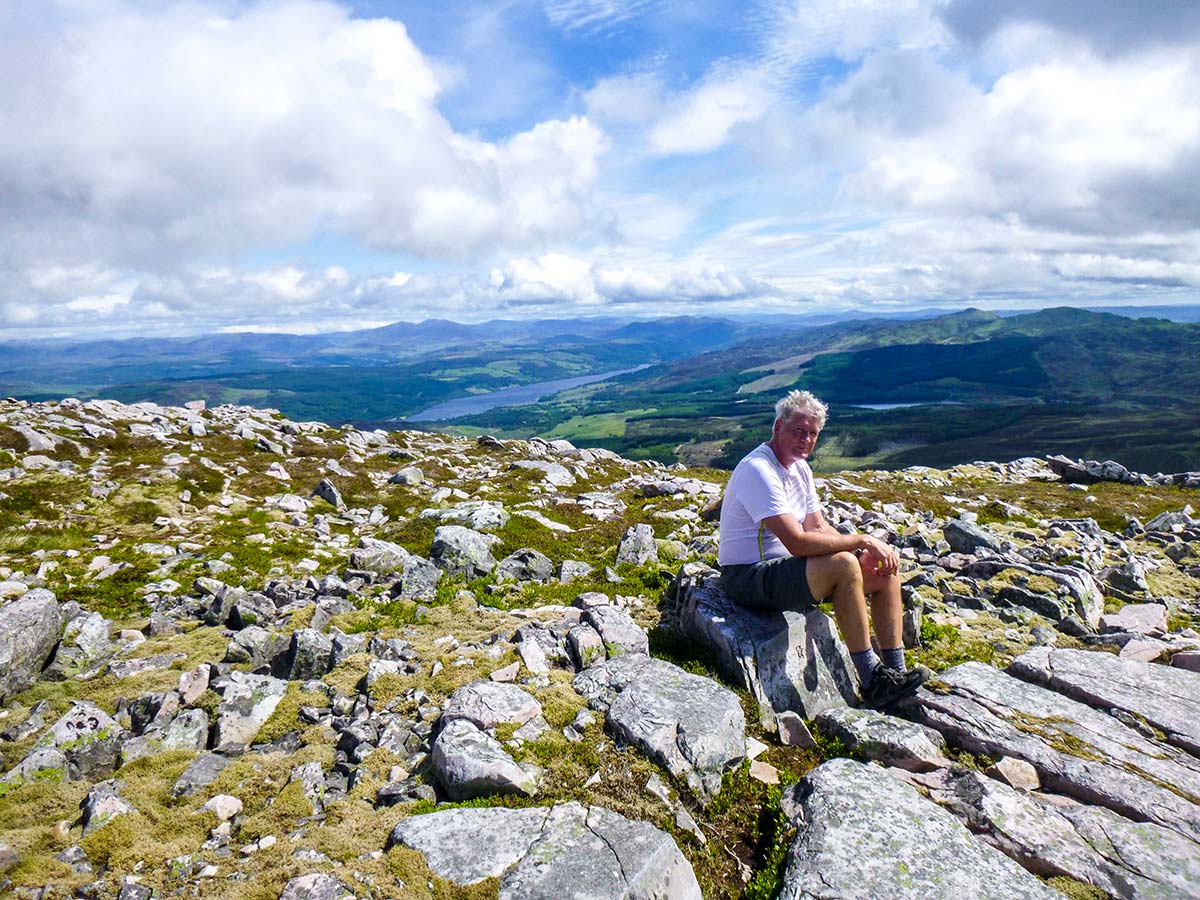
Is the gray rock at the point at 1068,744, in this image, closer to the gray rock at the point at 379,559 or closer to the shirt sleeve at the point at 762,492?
the shirt sleeve at the point at 762,492

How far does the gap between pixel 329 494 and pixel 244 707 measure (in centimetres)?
1785

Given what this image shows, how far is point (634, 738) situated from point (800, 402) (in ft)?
20.2

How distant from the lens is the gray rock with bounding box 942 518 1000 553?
19.7 metres

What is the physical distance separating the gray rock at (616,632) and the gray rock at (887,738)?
11.3 ft

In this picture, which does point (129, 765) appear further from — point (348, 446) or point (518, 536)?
point (348, 446)

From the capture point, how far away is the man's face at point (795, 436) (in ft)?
32.3

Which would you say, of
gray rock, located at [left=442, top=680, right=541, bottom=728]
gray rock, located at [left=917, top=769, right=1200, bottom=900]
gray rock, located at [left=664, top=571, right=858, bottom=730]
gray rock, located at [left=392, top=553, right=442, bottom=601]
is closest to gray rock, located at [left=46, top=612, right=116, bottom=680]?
gray rock, located at [left=392, top=553, right=442, bottom=601]

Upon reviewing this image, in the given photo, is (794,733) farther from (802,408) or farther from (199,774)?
(199,774)

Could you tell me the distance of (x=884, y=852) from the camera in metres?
5.96

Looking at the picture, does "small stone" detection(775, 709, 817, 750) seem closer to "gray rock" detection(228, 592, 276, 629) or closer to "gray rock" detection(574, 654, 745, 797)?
"gray rock" detection(574, 654, 745, 797)

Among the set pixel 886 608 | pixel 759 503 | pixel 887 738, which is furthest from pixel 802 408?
pixel 887 738

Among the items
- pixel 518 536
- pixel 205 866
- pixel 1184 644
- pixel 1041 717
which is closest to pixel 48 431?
pixel 518 536

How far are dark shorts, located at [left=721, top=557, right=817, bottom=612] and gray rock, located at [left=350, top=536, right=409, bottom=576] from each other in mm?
10255

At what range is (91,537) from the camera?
18.4 meters
